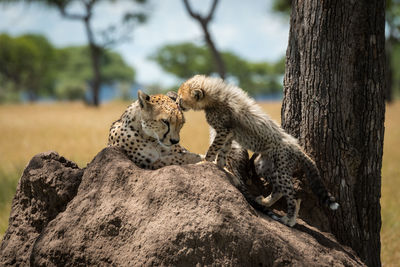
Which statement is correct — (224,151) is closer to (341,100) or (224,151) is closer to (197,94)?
(197,94)

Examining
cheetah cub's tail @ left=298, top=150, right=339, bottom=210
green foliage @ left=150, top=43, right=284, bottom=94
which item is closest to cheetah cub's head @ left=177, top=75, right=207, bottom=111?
cheetah cub's tail @ left=298, top=150, right=339, bottom=210

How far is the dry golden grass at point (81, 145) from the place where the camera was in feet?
16.8

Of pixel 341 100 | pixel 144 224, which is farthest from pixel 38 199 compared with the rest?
pixel 341 100

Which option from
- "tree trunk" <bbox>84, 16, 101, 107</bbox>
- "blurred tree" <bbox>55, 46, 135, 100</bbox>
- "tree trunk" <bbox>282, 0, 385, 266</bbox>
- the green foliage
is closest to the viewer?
"tree trunk" <bbox>282, 0, 385, 266</bbox>

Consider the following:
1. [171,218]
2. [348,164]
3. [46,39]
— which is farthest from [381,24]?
[46,39]

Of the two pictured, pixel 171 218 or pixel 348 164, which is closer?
pixel 171 218

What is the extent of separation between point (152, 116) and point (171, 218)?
860mm

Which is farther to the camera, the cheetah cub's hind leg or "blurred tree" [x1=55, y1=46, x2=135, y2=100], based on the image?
"blurred tree" [x1=55, y1=46, x2=135, y2=100]

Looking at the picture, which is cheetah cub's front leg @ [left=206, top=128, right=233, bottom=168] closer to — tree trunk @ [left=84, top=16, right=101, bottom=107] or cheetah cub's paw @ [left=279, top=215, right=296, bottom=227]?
cheetah cub's paw @ [left=279, top=215, right=296, bottom=227]

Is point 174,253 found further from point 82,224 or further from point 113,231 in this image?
point 82,224

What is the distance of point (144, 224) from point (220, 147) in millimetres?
1017

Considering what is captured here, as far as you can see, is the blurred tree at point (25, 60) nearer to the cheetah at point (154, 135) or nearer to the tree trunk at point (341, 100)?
the cheetah at point (154, 135)

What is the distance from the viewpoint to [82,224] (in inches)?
99.7

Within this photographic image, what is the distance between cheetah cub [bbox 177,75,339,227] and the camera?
9.72 ft
